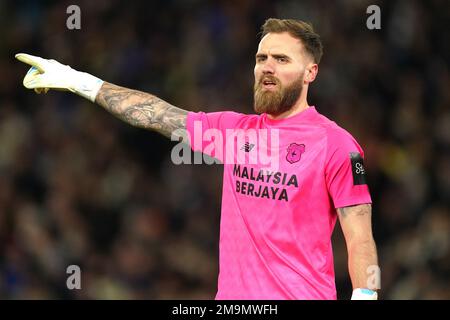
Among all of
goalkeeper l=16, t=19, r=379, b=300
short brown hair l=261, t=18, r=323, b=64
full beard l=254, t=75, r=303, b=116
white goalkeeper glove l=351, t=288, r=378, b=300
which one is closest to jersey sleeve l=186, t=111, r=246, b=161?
A: goalkeeper l=16, t=19, r=379, b=300

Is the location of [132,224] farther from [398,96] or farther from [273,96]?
[273,96]

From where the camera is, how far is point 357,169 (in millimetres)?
4852

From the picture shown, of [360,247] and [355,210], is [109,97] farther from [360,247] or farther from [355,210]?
[360,247]

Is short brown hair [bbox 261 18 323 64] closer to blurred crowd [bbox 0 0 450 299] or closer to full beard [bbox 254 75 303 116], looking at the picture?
full beard [bbox 254 75 303 116]

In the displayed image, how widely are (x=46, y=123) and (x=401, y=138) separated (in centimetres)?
401

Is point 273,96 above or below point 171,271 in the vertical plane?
above

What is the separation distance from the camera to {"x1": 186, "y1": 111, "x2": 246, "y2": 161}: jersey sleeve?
5281 mm

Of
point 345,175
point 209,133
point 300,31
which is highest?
point 300,31

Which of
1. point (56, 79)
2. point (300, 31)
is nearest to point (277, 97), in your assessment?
point (300, 31)

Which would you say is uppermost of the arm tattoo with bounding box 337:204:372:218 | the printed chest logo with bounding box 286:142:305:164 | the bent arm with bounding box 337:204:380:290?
the printed chest logo with bounding box 286:142:305:164

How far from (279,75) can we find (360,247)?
104 centimetres

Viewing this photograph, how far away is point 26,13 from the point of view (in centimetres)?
1179

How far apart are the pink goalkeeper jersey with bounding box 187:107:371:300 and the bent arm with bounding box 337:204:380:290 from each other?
5 cm
